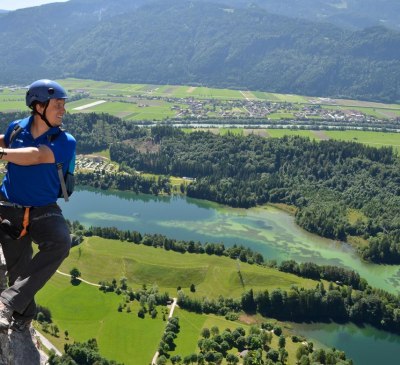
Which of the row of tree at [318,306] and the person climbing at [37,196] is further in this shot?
the row of tree at [318,306]

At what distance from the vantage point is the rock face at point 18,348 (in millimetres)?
7910

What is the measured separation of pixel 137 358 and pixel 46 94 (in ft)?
156

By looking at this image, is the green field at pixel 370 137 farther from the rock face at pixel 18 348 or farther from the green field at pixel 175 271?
the rock face at pixel 18 348

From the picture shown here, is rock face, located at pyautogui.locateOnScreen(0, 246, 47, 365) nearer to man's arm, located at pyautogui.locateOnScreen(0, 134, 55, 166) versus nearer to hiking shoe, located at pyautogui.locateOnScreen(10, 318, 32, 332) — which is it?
hiking shoe, located at pyautogui.locateOnScreen(10, 318, 32, 332)

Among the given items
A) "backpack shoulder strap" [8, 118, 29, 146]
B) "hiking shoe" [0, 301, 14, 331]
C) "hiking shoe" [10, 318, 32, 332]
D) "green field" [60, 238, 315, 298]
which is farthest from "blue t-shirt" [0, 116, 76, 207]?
"green field" [60, 238, 315, 298]

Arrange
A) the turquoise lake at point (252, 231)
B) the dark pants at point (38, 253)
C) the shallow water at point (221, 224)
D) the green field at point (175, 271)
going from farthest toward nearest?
the shallow water at point (221, 224) → the green field at point (175, 271) → the turquoise lake at point (252, 231) → the dark pants at point (38, 253)

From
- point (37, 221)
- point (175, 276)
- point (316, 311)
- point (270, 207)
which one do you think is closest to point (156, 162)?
point (270, 207)

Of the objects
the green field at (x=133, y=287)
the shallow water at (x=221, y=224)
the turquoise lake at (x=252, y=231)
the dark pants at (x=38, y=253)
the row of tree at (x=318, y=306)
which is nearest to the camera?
the dark pants at (x=38, y=253)

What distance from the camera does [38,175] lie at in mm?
7973

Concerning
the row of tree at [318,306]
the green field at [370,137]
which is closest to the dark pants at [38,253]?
the row of tree at [318,306]

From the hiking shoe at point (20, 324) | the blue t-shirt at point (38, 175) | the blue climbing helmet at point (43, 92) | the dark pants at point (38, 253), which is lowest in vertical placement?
the hiking shoe at point (20, 324)

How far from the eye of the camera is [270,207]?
108812 millimetres

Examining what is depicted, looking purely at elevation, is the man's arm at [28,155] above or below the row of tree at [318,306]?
above

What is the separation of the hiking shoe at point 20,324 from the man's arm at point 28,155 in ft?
8.59
